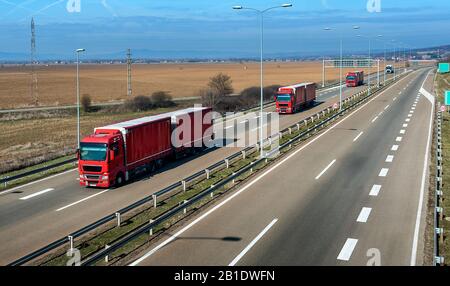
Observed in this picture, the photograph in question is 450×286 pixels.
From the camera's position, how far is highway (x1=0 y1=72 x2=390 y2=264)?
1772cm

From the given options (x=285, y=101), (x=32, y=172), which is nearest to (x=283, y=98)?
(x=285, y=101)

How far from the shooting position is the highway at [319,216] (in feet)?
50.2

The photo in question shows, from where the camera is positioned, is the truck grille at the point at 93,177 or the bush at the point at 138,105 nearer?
the truck grille at the point at 93,177

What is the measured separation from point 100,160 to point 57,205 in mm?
3260

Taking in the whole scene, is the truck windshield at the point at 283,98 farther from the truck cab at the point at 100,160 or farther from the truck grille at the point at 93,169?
the truck grille at the point at 93,169

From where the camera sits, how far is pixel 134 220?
19375 mm

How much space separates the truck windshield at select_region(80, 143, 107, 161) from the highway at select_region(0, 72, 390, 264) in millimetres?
1591

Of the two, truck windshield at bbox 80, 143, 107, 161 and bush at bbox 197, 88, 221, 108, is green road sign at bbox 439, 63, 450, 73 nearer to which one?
→ bush at bbox 197, 88, 221, 108

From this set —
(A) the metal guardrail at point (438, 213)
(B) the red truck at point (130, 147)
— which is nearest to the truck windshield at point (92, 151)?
(B) the red truck at point (130, 147)

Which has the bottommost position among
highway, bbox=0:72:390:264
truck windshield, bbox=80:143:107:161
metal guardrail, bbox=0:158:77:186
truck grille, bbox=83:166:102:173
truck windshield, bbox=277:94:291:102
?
highway, bbox=0:72:390:264

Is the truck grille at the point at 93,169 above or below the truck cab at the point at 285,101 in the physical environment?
below

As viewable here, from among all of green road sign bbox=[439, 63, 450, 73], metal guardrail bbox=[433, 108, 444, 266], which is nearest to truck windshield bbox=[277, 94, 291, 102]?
metal guardrail bbox=[433, 108, 444, 266]

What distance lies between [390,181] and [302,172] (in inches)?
181
